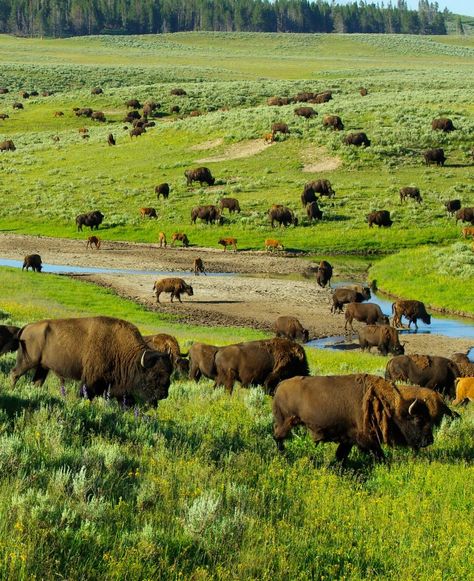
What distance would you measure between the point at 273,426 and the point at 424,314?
1890 cm

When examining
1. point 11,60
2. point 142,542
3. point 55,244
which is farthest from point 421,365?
point 11,60

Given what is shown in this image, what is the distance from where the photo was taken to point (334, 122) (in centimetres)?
6206

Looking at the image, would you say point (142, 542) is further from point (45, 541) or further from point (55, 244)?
point (55, 244)

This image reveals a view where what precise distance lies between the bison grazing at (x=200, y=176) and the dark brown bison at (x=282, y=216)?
8.76 m

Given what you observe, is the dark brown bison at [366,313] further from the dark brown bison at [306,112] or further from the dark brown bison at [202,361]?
the dark brown bison at [306,112]

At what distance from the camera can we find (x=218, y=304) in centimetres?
3181

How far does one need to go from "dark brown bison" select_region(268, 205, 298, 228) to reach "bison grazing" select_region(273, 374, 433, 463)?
36.8m

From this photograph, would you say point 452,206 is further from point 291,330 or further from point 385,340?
point 385,340

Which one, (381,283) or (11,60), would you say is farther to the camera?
(11,60)

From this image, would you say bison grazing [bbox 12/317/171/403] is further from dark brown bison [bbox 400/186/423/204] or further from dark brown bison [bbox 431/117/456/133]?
dark brown bison [bbox 431/117/456/133]

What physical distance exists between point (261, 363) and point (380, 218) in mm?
32538

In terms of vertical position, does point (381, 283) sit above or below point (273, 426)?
below

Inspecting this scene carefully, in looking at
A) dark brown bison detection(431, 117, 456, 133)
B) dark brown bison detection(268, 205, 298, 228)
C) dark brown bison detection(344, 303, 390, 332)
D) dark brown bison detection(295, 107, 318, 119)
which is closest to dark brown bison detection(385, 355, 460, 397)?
dark brown bison detection(344, 303, 390, 332)

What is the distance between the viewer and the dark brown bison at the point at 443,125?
197ft
